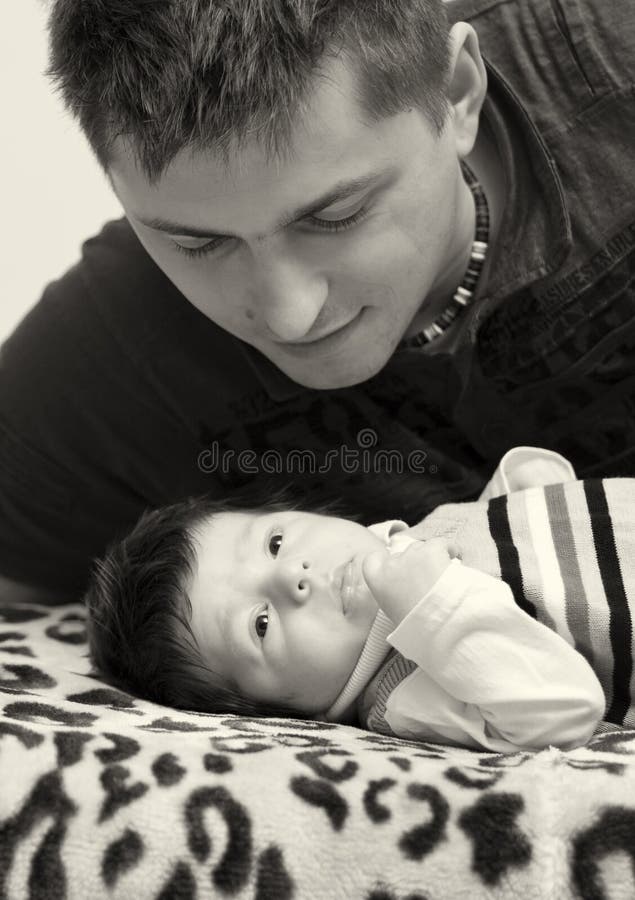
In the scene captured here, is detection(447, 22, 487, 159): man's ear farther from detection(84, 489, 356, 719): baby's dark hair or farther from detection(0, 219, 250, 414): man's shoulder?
detection(84, 489, 356, 719): baby's dark hair

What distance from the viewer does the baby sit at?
3.77 feet

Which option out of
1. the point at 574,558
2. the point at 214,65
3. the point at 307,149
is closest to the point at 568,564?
the point at 574,558

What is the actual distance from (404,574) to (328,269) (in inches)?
13.3

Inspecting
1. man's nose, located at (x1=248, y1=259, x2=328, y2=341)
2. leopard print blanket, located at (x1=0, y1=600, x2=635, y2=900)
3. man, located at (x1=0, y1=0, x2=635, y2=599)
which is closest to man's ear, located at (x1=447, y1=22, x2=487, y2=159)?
man, located at (x1=0, y1=0, x2=635, y2=599)

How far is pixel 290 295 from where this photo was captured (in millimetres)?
1170

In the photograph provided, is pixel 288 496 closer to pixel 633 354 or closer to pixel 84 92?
Result: pixel 633 354

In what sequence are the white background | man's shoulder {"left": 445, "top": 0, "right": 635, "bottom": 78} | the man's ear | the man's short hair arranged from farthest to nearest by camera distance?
the white background
man's shoulder {"left": 445, "top": 0, "right": 635, "bottom": 78}
the man's ear
the man's short hair

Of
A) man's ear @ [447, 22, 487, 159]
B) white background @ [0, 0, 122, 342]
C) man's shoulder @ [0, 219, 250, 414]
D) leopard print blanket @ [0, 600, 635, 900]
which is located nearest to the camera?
leopard print blanket @ [0, 600, 635, 900]

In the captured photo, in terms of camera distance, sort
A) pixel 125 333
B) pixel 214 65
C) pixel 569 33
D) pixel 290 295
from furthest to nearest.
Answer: pixel 125 333 < pixel 569 33 < pixel 290 295 < pixel 214 65

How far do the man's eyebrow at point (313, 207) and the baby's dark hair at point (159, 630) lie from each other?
1.38 feet

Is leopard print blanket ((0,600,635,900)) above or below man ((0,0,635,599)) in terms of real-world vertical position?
below

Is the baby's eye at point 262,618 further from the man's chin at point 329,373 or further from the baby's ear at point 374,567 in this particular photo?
the man's chin at point 329,373

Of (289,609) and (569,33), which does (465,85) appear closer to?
(569,33)

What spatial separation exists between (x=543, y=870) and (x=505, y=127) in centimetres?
93
